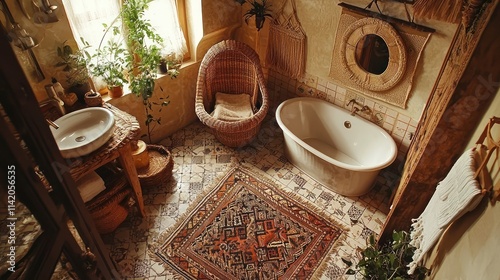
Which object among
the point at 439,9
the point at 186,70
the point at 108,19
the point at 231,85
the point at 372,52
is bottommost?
the point at 231,85

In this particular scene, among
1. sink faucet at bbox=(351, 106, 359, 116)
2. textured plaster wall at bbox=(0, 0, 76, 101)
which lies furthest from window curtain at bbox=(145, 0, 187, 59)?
sink faucet at bbox=(351, 106, 359, 116)

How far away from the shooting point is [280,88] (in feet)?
12.4

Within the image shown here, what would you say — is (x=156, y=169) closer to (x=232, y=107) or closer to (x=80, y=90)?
(x=80, y=90)

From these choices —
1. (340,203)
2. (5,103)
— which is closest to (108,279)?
(5,103)

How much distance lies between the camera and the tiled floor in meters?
2.53

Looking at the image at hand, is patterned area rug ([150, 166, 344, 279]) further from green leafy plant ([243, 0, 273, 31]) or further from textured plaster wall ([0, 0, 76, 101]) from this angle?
green leafy plant ([243, 0, 273, 31])

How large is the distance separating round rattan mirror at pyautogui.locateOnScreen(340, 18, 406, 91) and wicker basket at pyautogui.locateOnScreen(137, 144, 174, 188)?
188 centimetres

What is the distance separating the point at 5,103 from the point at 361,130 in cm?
293

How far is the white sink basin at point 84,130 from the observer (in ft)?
6.57

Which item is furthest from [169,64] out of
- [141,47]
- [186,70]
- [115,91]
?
[115,91]

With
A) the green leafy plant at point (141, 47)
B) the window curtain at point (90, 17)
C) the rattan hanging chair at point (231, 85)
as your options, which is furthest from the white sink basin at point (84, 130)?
the rattan hanging chair at point (231, 85)

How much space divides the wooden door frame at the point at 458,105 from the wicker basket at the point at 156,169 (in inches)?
75.3

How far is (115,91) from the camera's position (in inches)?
111

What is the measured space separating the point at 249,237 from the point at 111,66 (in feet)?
5.93
